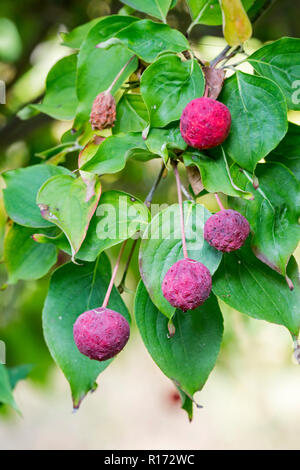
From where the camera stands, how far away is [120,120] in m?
0.56

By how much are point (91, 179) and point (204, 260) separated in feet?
0.39

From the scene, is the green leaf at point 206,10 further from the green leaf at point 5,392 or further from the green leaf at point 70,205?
the green leaf at point 5,392

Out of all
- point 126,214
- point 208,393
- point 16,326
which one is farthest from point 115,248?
point 208,393

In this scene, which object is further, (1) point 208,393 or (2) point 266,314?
(1) point 208,393

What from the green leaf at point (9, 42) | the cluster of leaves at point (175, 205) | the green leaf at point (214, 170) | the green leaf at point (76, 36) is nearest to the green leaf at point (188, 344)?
the cluster of leaves at point (175, 205)

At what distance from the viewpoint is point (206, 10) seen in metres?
0.56

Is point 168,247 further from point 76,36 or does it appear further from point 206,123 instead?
point 76,36

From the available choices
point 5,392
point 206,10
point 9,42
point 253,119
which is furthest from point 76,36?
point 9,42

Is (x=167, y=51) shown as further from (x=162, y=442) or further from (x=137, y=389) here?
(x=137, y=389)

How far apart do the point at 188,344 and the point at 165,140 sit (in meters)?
0.19

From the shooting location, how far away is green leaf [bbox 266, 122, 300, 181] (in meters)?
0.51

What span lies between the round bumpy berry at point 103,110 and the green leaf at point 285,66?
5.3 inches

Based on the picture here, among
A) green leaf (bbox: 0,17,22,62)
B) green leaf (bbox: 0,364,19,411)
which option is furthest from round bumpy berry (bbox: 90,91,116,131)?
green leaf (bbox: 0,17,22,62)

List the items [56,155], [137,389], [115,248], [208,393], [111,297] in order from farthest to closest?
[137,389]
[208,393]
[115,248]
[56,155]
[111,297]
